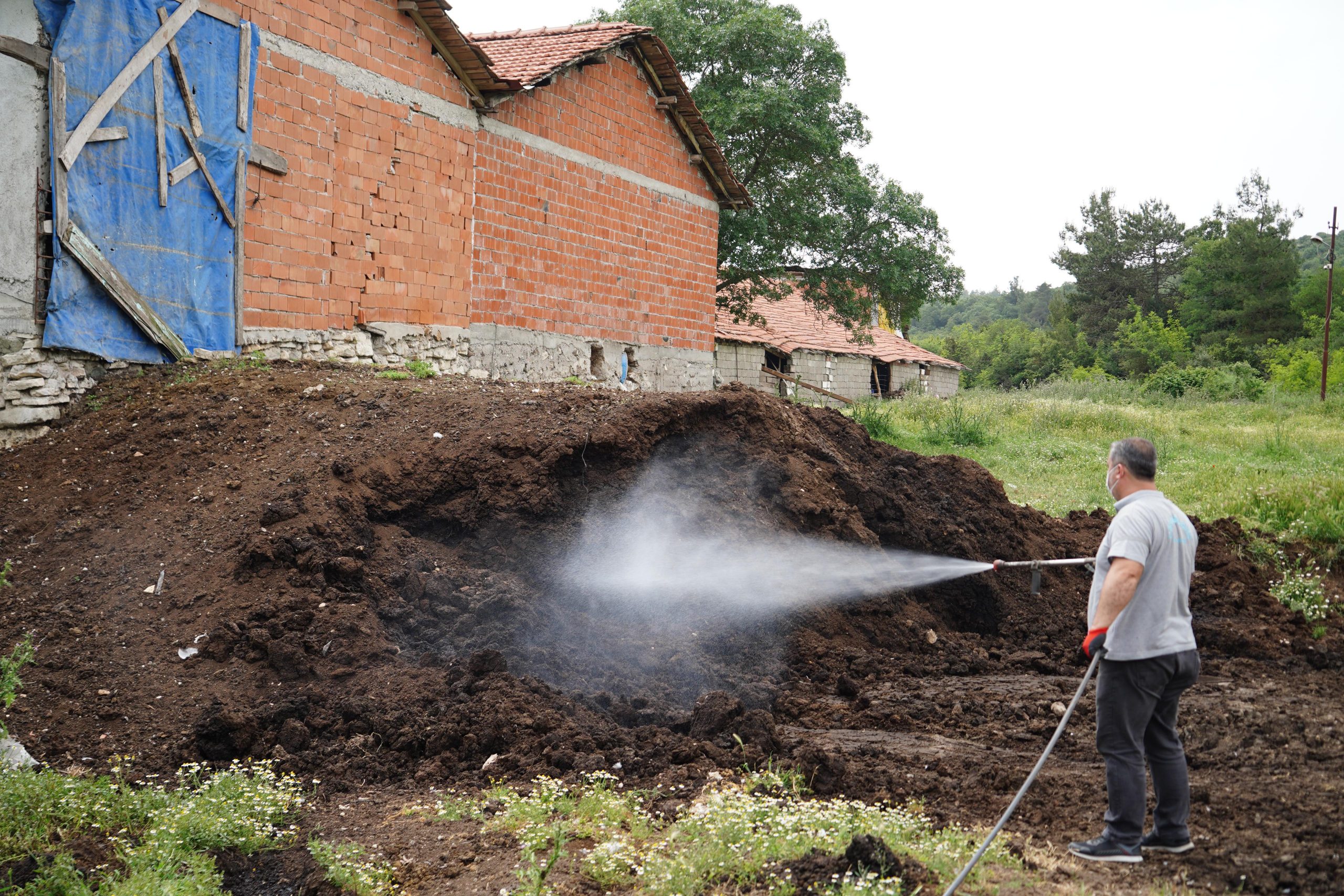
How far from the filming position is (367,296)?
40.3 ft

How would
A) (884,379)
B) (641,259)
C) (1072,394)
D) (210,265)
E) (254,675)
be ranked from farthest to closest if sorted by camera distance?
(884,379)
(1072,394)
(641,259)
(210,265)
(254,675)

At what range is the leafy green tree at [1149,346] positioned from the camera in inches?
1870

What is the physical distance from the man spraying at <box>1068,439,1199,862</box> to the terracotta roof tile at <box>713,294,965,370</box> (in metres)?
21.8

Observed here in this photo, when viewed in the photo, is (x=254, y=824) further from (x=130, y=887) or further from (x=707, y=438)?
(x=707, y=438)

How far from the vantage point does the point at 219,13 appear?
1033 cm

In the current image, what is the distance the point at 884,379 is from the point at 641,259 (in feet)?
74.4

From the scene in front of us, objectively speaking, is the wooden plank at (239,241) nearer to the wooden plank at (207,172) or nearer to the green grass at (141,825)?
the wooden plank at (207,172)

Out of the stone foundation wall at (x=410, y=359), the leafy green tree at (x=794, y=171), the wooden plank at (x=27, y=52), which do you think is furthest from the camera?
the leafy green tree at (x=794, y=171)

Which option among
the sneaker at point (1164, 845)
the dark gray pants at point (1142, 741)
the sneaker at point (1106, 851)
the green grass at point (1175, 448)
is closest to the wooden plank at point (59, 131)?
the dark gray pants at point (1142, 741)

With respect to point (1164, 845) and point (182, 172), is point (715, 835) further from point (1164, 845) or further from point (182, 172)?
point (182, 172)

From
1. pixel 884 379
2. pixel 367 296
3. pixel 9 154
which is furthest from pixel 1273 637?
pixel 884 379

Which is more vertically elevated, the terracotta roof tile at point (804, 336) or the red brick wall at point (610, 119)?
the red brick wall at point (610, 119)

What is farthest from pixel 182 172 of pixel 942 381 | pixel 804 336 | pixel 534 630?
pixel 942 381

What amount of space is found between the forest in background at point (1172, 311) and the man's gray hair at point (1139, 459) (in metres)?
34.8
